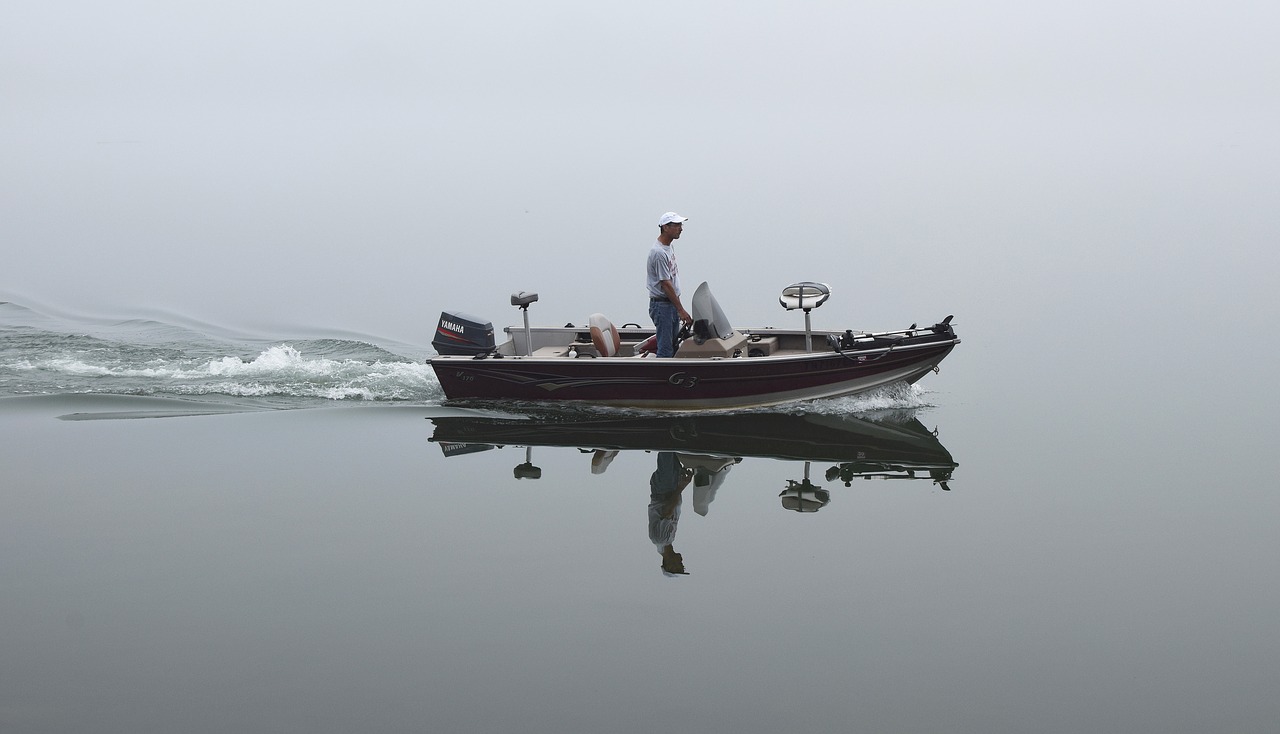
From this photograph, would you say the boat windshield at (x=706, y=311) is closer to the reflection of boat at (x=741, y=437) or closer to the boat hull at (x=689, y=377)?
the boat hull at (x=689, y=377)

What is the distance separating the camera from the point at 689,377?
1199cm

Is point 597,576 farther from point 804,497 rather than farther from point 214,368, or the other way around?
point 214,368

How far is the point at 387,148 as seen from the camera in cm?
5141

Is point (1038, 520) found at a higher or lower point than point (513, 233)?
lower

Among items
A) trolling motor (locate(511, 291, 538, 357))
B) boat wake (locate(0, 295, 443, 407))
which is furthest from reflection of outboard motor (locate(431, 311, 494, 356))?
boat wake (locate(0, 295, 443, 407))

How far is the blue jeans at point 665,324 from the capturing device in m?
11.8

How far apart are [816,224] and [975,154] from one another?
2367cm

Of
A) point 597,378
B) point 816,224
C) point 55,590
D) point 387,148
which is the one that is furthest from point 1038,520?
point 387,148

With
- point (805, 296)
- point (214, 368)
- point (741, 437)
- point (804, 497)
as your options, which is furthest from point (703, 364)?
point (214, 368)

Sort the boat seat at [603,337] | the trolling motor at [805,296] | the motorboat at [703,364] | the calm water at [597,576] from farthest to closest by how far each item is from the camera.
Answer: the boat seat at [603,337]
the motorboat at [703,364]
the trolling motor at [805,296]
the calm water at [597,576]

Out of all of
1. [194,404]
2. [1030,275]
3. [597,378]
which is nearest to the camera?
[597,378]

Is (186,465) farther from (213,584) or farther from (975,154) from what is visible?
(975,154)

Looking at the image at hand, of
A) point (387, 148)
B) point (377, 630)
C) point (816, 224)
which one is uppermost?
point (387, 148)

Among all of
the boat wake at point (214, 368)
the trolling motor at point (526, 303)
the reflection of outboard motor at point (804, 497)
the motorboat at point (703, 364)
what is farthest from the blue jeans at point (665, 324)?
the boat wake at point (214, 368)
